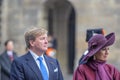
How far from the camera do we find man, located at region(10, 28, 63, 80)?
6559 mm

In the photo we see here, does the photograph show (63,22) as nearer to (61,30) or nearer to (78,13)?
(61,30)

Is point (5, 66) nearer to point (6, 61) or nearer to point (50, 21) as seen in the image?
point (6, 61)

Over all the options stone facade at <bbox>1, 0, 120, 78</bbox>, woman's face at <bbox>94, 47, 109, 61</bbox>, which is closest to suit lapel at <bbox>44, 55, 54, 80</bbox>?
woman's face at <bbox>94, 47, 109, 61</bbox>

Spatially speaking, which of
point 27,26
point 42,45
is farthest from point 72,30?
point 42,45

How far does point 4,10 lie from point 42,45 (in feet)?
39.2

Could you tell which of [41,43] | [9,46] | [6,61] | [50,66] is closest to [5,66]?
[6,61]

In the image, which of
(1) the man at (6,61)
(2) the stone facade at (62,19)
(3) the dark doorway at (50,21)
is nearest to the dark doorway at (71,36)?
(2) the stone facade at (62,19)

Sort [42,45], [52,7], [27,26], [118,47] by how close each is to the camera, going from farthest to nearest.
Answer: [52,7] → [27,26] → [118,47] → [42,45]

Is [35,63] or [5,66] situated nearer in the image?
[35,63]

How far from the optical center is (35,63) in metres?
6.68

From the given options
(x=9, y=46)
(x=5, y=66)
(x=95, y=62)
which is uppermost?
(x=95, y=62)

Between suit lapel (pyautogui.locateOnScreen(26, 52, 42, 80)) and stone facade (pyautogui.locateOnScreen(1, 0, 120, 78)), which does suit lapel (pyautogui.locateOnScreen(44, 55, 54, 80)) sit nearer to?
suit lapel (pyautogui.locateOnScreen(26, 52, 42, 80))

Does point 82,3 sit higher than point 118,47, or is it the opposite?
point 82,3

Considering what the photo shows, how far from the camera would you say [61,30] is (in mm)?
19703
